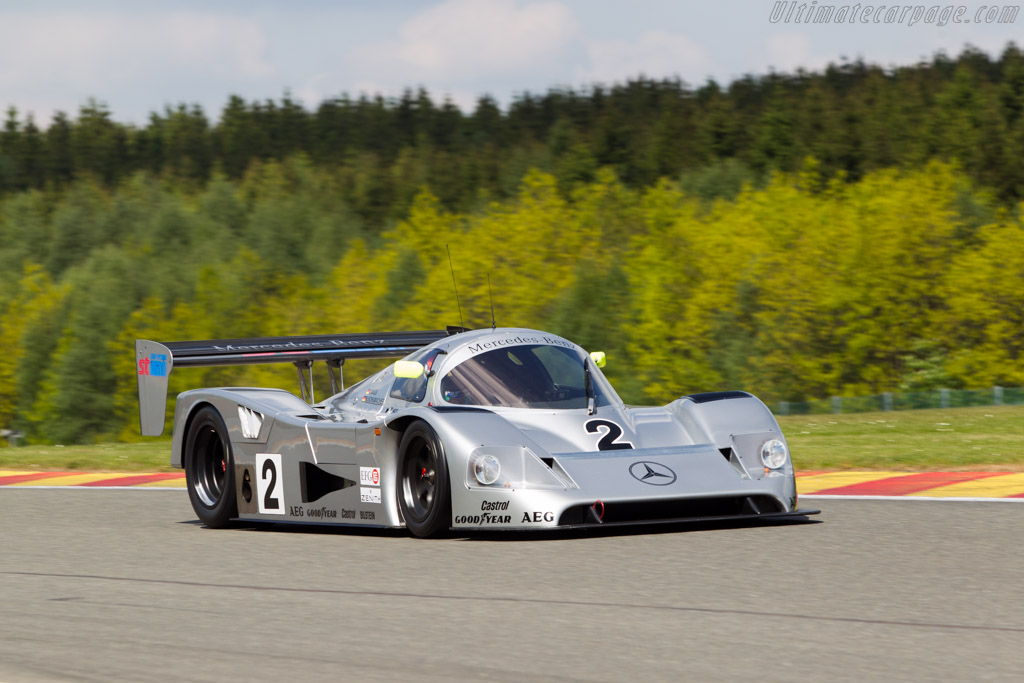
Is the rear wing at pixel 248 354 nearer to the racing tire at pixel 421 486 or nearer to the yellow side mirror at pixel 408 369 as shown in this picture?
the yellow side mirror at pixel 408 369

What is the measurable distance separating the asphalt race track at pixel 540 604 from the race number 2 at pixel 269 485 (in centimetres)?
40

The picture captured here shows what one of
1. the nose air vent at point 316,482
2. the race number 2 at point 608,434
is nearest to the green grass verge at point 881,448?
the race number 2 at point 608,434

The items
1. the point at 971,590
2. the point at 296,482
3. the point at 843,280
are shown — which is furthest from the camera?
the point at 843,280

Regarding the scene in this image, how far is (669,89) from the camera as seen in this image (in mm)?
122000

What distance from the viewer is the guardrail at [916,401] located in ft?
84.3

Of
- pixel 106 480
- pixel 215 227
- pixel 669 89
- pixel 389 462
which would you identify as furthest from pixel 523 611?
pixel 669 89

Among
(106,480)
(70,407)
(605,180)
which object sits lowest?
(70,407)

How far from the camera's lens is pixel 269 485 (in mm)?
9250

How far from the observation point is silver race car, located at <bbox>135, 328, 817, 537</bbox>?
7562 millimetres

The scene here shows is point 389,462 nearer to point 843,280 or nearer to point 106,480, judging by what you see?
point 106,480

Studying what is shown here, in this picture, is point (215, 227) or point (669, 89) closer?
point (215, 227)

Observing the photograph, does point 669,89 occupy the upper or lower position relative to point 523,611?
upper

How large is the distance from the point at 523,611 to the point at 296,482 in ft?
12.1

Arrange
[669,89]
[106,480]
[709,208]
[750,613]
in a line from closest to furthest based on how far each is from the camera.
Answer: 1. [750,613]
2. [106,480]
3. [709,208]
4. [669,89]
